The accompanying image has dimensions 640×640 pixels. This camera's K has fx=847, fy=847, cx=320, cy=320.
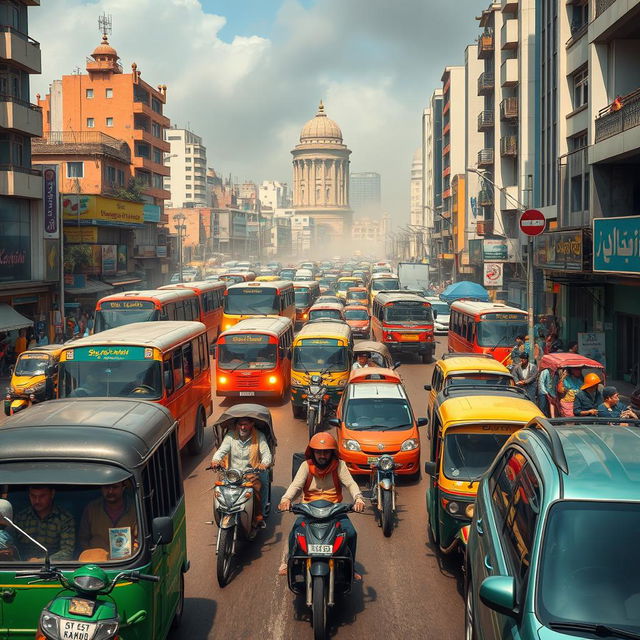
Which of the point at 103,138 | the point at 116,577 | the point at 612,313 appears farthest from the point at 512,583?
the point at 103,138

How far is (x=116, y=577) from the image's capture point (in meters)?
5.77

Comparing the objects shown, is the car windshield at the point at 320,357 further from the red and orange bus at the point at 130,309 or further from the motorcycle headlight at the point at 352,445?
the motorcycle headlight at the point at 352,445

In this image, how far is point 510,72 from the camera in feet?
159

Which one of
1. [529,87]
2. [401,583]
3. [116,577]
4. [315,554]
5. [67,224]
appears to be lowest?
[401,583]

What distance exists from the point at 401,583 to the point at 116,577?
460 cm

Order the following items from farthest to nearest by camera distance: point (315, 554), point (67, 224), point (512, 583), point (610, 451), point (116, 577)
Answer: point (67, 224) → point (315, 554) → point (116, 577) → point (610, 451) → point (512, 583)

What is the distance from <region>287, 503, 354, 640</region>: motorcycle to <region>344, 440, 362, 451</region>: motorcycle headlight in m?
5.16

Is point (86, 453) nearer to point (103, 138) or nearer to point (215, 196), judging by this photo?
point (103, 138)

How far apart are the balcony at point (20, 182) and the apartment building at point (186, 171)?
466 feet

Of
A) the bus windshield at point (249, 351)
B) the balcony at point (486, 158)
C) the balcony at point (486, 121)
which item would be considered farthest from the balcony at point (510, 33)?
the bus windshield at point (249, 351)

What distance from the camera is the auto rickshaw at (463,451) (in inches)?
371

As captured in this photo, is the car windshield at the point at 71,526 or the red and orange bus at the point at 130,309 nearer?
the car windshield at the point at 71,526

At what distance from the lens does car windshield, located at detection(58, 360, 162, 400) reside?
1414cm

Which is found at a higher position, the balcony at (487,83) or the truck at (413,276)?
the balcony at (487,83)
